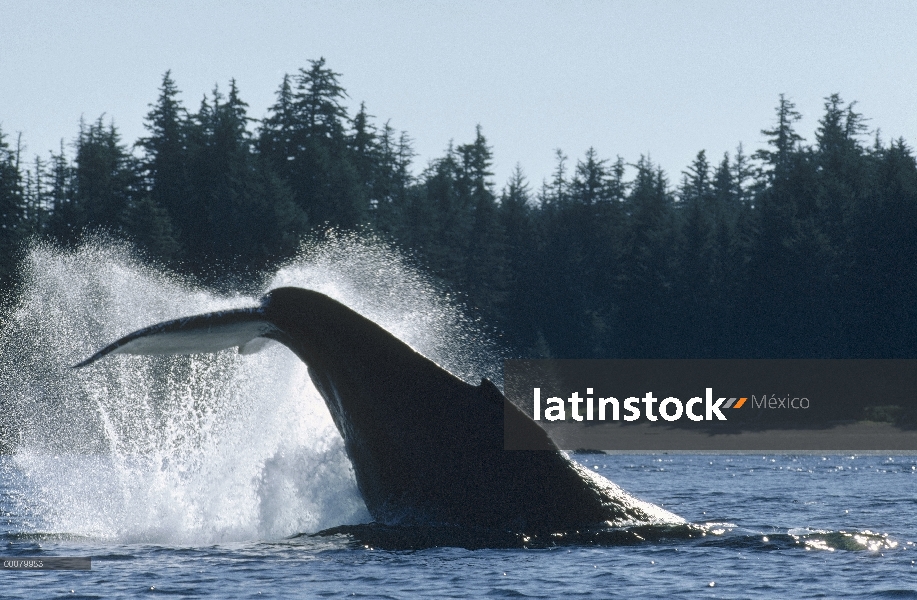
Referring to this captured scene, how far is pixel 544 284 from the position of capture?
78875 millimetres

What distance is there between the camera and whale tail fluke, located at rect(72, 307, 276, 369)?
380 inches

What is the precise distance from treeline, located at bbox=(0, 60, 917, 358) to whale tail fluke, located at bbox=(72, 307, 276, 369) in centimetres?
4406

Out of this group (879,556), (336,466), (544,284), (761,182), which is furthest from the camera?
(761,182)

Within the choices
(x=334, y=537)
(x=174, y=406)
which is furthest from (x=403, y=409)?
(x=174, y=406)

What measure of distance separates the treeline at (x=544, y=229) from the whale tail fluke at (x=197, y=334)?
145 feet

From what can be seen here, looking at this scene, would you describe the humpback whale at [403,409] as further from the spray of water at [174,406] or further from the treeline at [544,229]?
the treeline at [544,229]

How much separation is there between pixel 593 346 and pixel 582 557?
209 feet

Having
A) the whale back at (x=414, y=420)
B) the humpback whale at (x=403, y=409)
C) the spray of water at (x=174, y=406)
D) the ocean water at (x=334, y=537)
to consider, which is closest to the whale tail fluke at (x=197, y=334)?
the humpback whale at (x=403, y=409)

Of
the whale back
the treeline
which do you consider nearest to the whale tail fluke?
the whale back

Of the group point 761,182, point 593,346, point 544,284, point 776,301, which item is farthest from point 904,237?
point 761,182

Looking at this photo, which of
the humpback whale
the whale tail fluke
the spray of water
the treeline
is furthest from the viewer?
the treeline

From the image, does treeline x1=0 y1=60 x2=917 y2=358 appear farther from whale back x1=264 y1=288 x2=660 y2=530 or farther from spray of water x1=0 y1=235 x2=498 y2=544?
whale back x1=264 y1=288 x2=660 y2=530

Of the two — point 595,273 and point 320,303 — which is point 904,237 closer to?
point 595,273

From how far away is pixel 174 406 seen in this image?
4334 cm
